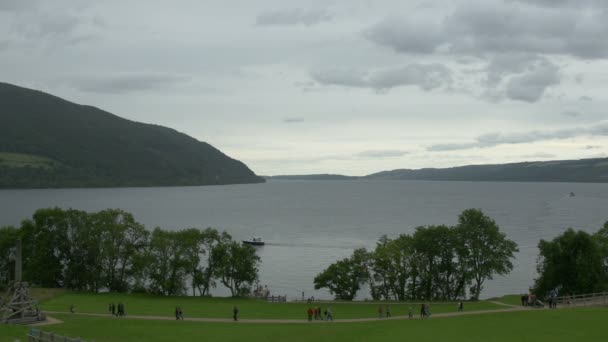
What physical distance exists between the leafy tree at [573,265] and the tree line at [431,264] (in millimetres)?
7113

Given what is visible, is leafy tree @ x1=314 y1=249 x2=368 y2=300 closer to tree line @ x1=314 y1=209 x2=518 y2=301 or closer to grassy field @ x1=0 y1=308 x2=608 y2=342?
tree line @ x1=314 y1=209 x2=518 y2=301

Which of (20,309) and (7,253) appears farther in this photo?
(7,253)

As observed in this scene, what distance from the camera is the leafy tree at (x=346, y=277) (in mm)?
64750

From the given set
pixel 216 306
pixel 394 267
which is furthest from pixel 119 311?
pixel 394 267

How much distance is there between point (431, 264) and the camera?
67562mm

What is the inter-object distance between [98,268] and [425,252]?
145 feet

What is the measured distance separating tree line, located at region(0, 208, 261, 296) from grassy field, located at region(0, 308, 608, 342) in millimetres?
24127

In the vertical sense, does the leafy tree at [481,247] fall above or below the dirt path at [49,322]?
above

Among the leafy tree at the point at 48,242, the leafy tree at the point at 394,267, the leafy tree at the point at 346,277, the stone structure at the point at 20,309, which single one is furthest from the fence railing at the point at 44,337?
the leafy tree at the point at 48,242

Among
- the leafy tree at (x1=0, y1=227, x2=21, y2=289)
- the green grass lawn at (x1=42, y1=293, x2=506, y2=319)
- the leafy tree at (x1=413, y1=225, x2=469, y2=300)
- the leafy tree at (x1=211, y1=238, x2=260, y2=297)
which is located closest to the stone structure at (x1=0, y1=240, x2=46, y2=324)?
the green grass lawn at (x1=42, y1=293, x2=506, y2=319)

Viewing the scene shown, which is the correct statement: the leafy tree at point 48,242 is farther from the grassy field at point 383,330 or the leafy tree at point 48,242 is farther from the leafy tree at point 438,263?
the leafy tree at point 438,263

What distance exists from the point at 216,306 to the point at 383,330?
78.1 ft

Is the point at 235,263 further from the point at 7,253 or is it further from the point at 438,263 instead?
the point at 7,253

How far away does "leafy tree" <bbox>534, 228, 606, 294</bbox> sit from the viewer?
5569cm
